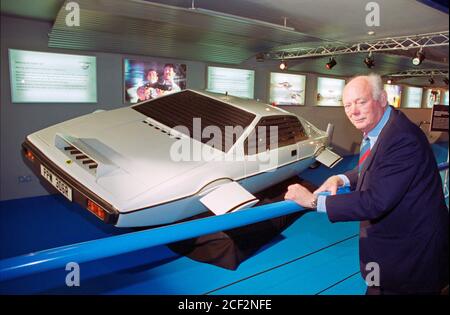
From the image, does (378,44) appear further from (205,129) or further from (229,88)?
(205,129)

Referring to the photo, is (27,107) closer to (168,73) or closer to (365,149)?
(168,73)

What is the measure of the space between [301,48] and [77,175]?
5.46 meters

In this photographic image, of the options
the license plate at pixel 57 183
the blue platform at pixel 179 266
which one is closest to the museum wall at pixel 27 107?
the blue platform at pixel 179 266

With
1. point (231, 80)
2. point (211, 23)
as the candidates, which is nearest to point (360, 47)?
point (231, 80)

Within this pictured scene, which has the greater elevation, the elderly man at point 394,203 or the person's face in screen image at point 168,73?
the person's face in screen image at point 168,73

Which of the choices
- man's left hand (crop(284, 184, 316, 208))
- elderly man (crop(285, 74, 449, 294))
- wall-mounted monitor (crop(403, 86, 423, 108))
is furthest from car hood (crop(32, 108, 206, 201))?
wall-mounted monitor (crop(403, 86, 423, 108))

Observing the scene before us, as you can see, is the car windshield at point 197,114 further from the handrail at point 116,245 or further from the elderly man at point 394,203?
the elderly man at point 394,203

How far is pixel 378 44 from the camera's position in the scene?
552 centimetres

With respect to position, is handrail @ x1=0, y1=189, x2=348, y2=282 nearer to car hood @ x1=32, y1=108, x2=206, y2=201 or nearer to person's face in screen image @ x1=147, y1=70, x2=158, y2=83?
car hood @ x1=32, y1=108, x2=206, y2=201

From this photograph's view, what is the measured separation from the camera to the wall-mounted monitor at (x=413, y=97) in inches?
424

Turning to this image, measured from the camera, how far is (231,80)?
600 centimetres

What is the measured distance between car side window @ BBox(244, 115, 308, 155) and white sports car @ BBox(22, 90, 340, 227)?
11 millimetres

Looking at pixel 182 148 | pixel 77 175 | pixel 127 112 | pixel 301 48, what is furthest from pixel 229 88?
pixel 77 175

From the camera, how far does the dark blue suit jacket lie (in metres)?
1.01
